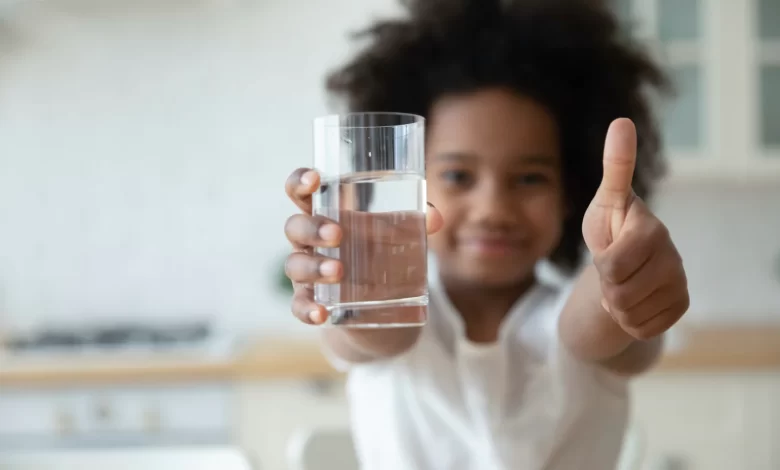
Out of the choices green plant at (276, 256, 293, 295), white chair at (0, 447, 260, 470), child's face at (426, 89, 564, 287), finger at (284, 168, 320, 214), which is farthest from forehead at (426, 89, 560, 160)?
green plant at (276, 256, 293, 295)

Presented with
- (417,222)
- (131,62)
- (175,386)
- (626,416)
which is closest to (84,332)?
(175,386)

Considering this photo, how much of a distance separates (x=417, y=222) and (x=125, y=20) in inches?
58.1

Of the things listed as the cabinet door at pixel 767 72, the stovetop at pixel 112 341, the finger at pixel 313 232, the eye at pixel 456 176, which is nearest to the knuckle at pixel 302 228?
the finger at pixel 313 232

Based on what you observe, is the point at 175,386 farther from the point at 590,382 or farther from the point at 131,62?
the point at 590,382

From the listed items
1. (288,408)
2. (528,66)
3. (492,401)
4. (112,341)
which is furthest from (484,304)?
(112,341)

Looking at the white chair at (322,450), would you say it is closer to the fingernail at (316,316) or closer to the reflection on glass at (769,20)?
the fingernail at (316,316)

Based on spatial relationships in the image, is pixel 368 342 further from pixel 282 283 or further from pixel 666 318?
pixel 282 283

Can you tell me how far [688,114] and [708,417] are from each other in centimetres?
54

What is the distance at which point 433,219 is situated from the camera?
0.35 m

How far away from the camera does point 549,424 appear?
22.0 inches

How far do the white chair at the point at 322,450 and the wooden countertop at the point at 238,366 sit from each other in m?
0.45

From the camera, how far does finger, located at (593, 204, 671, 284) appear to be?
29 cm

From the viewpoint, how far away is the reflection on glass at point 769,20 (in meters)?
1.42

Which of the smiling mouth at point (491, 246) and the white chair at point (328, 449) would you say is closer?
the smiling mouth at point (491, 246)
